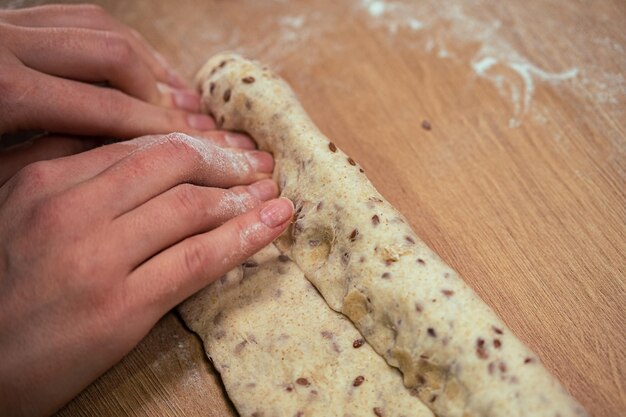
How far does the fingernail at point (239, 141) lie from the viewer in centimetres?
170

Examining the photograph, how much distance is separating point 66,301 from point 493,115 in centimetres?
140

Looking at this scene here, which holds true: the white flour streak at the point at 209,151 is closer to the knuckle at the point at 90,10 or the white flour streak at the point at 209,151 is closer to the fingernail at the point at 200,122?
the fingernail at the point at 200,122

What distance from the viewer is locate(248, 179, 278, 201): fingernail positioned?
1.54 m

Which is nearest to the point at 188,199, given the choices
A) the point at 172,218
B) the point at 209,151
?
the point at 172,218

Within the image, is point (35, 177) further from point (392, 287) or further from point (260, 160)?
point (392, 287)

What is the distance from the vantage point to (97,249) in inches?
49.3

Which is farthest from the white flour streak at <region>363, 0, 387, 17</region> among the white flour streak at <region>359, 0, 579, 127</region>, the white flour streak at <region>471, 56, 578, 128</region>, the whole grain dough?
the whole grain dough

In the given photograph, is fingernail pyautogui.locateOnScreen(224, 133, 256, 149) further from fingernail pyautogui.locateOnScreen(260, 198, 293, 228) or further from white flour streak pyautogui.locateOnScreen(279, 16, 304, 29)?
white flour streak pyautogui.locateOnScreen(279, 16, 304, 29)

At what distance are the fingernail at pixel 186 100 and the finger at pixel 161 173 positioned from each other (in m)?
0.37

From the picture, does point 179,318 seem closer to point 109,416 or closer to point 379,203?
point 109,416

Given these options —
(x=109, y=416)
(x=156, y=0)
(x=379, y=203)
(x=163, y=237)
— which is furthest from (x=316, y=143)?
(x=156, y=0)

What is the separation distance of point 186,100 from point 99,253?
77cm

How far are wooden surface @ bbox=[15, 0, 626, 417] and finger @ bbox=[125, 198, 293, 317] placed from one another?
245 mm

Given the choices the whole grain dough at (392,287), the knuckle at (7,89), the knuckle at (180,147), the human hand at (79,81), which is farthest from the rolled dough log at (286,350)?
the knuckle at (7,89)
